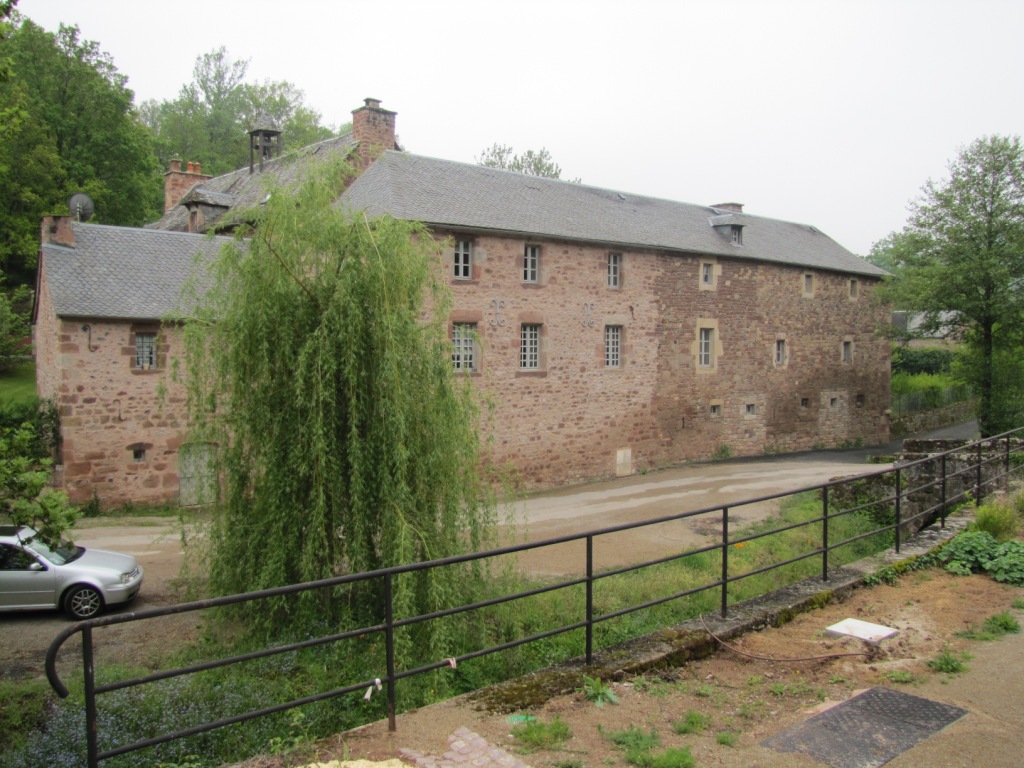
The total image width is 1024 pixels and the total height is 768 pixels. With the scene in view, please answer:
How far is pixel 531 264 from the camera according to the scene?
1891cm

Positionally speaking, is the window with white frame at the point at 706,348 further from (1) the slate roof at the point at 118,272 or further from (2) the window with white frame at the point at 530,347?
(1) the slate roof at the point at 118,272

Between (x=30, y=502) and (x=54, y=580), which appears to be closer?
(x=30, y=502)

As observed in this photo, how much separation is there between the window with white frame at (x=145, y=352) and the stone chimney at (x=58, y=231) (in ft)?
8.38

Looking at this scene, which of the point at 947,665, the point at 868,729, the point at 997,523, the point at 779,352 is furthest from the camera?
the point at 779,352

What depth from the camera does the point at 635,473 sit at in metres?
21.2

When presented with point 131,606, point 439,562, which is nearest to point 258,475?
point 439,562

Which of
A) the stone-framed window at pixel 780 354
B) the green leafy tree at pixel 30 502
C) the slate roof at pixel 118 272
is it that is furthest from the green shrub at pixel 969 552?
the stone-framed window at pixel 780 354

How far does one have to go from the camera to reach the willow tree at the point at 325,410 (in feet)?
20.6

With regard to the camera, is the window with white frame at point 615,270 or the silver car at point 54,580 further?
the window with white frame at point 615,270

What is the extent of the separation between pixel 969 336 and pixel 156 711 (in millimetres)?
27232

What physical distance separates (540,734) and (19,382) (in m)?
26.5

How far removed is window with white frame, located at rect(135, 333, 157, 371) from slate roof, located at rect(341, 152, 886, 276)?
5.07 metres

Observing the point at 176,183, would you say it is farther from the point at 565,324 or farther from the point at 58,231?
the point at 565,324

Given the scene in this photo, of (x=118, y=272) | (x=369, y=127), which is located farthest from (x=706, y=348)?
(x=118, y=272)
